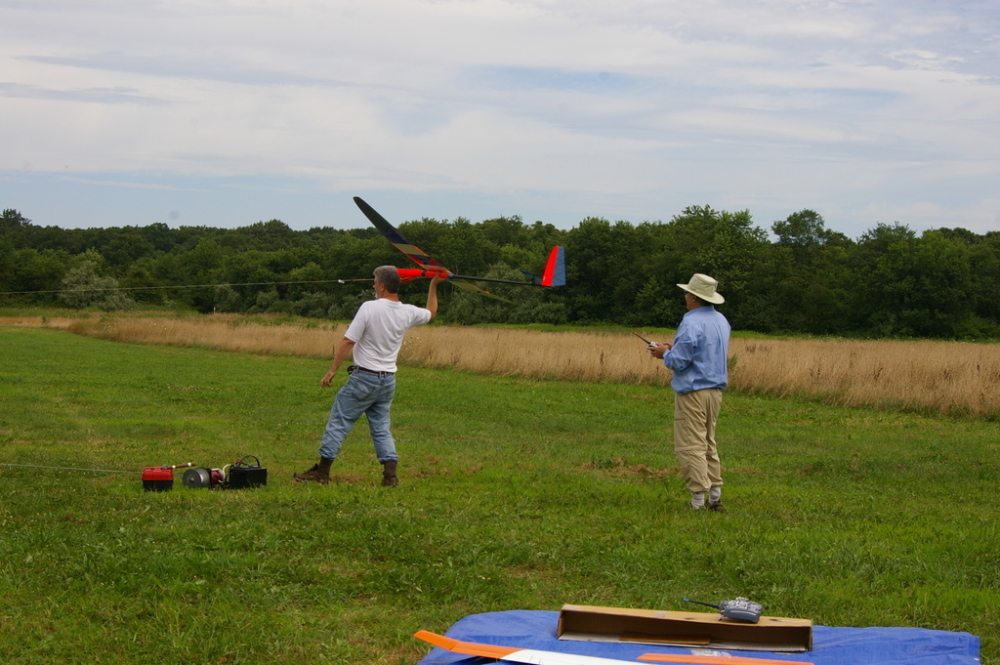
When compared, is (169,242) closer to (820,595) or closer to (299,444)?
(299,444)

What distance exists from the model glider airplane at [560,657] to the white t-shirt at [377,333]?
4.46m

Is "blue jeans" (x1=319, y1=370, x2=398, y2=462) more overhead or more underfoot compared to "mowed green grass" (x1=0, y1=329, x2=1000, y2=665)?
more overhead

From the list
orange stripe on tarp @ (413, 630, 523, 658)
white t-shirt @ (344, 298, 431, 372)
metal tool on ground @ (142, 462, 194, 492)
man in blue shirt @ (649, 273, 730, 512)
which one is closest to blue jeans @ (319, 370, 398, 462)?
white t-shirt @ (344, 298, 431, 372)

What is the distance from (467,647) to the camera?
13.4 feet

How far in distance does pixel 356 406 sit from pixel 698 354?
2983 millimetres

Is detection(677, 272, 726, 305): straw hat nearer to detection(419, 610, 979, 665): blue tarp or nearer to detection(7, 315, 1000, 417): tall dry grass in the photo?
detection(419, 610, 979, 665): blue tarp

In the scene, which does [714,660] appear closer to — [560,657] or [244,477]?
[560,657]

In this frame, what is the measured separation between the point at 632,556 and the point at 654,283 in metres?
52.4

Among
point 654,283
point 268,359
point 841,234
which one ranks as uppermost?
point 841,234

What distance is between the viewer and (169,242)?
10769 cm

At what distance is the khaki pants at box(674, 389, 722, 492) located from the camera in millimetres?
7859

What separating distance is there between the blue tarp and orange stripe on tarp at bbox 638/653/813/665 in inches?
2.8

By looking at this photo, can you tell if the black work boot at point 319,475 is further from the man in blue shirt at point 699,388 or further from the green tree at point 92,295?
the green tree at point 92,295

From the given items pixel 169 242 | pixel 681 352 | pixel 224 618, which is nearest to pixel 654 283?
pixel 681 352
